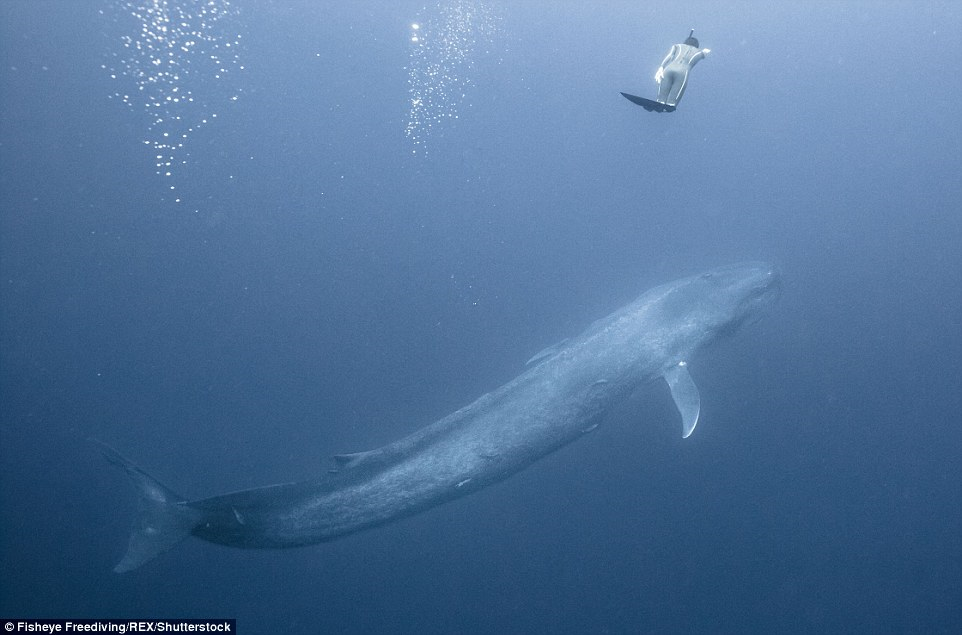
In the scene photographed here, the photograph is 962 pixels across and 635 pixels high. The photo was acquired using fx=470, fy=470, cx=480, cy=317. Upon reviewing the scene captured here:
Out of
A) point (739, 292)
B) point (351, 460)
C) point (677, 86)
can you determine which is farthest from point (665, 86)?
point (351, 460)

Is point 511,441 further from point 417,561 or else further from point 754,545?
point 754,545

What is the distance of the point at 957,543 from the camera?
539 inches

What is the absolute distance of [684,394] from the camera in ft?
24.4

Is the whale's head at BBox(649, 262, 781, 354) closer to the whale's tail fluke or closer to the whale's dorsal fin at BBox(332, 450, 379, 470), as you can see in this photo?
the whale's dorsal fin at BBox(332, 450, 379, 470)

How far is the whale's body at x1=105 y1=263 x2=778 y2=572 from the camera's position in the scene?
5875 mm

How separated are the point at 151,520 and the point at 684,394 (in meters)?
7.72

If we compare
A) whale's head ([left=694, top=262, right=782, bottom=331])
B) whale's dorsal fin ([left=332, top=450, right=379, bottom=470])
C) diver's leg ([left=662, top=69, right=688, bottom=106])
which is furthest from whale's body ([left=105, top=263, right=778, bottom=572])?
diver's leg ([left=662, top=69, right=688, bottom=106])

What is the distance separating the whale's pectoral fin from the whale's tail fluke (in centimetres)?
698

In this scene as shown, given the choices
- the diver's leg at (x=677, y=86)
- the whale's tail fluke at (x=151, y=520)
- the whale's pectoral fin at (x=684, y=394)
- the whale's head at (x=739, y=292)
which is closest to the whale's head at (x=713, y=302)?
the whale's head at (x=739, y=292)

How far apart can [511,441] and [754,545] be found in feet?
30.8

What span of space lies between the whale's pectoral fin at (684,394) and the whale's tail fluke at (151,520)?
6977 mm

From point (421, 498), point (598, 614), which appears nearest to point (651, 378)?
point (421, 498)

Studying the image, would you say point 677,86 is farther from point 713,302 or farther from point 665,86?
point 713,302

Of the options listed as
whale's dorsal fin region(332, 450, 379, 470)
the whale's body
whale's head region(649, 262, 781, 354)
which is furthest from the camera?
whale's head region(649, 262, 781, 354)
